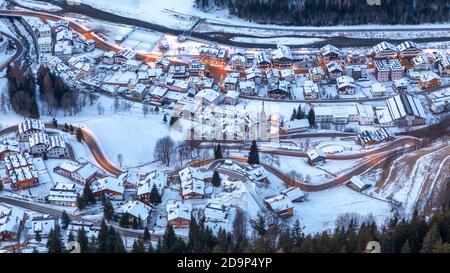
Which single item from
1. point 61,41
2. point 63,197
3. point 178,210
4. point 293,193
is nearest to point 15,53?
point 61,41

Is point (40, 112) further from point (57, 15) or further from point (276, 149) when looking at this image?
point (57, 15)

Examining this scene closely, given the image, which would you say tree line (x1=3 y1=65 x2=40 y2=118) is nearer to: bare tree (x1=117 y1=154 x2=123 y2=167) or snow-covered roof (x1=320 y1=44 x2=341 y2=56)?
bare tree (x1=117 y1=154 x2=123 y2=167)

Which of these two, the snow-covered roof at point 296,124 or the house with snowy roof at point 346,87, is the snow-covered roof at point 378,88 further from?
the snow-covered roof at point 296,124

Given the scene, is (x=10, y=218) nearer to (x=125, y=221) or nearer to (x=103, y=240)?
(x=125, y=221)

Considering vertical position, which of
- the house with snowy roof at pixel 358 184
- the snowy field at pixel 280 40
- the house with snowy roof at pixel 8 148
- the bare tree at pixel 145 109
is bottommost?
the house with snowy roof at pixel 358 184

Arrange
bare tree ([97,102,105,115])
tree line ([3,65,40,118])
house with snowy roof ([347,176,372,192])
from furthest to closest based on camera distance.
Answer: bare tree ([97,102,105,115]) < tree line ([3,65,40,118]) < house with snowy roof ([347,176,372,192])

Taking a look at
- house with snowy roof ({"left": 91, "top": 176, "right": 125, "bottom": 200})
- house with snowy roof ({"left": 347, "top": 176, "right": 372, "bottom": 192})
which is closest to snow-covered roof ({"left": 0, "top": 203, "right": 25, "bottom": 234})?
house with snowy roof ({"left": 91, "top": 176, "right": 125, "bottom": 200})

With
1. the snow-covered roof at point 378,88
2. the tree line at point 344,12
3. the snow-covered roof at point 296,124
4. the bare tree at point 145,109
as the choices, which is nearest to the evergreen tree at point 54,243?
the bare tree at point 145,109
